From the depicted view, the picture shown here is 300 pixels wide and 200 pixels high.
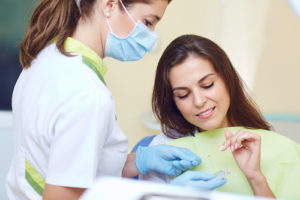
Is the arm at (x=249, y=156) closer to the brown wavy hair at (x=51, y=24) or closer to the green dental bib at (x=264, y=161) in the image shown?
the green dental bib at (x=264, y=161)

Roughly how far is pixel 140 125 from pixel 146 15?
4.26ft

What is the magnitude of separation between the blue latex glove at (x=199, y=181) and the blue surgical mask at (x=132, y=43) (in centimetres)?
41

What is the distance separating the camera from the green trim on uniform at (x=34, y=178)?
3.02 ft

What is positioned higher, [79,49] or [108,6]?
[108,6]

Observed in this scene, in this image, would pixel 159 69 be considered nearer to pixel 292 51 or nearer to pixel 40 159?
pixel 40 159

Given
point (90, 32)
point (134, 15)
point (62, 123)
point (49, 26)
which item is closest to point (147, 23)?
point (134, 15)

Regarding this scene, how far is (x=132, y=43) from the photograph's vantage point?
1.05m

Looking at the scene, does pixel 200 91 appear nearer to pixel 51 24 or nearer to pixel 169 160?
pixel 169 160

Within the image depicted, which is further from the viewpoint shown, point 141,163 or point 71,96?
point 141,163

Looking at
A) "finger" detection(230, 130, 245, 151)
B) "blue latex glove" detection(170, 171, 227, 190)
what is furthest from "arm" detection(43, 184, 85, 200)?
"finger" detection(230, 130, 245, 151)

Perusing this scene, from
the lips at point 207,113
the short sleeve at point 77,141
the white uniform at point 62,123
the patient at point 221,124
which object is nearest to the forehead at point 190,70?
the patient at point 221,124

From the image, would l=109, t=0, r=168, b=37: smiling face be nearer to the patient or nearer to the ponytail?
the ponytail

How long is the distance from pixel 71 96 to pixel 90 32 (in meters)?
0.23

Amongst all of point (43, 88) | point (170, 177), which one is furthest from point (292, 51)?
point (43, 88)
